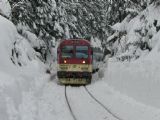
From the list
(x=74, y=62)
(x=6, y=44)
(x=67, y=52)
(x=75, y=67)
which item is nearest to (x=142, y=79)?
(x=6, y=44)

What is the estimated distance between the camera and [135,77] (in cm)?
1827

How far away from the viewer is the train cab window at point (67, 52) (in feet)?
90.7

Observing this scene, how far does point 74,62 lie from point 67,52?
1.00 m

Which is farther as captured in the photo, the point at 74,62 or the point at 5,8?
the point at 74,62

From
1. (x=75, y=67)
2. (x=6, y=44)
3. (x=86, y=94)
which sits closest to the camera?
(x=6, y=44)

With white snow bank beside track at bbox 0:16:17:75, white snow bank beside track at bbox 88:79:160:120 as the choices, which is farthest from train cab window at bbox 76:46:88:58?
white snow bank beside track at bbox 88:79:160:120

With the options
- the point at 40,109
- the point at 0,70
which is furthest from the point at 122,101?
the point at 0,70

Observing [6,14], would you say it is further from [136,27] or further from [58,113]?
[58,113]

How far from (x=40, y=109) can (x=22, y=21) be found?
48.4 ft

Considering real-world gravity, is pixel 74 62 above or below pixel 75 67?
above

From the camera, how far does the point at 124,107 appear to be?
15883 mm

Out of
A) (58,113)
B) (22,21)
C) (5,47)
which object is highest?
(22,21)

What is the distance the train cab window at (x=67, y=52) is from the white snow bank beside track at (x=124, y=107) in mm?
5595

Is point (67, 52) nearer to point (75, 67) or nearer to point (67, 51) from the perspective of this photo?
point (67, 51)
